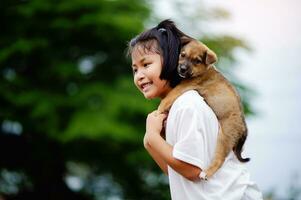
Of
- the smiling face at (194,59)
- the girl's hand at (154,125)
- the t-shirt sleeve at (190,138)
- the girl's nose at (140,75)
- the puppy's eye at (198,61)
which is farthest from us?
the puppy's eye at (198,61)

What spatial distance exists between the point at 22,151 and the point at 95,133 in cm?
246

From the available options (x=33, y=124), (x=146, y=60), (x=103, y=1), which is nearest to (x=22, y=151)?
(x=33, y=124)

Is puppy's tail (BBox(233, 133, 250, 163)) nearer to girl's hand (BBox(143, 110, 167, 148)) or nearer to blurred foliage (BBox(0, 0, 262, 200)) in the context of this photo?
girl's hand (BBox(143, 110, 167, 148))

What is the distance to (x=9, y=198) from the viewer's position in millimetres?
13508

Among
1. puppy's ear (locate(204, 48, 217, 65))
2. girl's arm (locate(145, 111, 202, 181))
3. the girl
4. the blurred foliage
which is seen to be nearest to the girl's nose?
the girl

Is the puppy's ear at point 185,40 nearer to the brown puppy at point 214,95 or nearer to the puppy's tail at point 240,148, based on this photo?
the brown puppy at point 214,95

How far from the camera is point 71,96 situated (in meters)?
13.2

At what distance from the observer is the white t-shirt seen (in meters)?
2.29

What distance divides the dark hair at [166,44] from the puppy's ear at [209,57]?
10.1 inches

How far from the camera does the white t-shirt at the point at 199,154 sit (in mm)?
2289

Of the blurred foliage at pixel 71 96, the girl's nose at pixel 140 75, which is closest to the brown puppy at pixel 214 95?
the girl's nose at pixel 140 75

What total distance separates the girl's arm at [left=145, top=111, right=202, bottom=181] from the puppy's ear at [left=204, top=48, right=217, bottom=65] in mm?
458

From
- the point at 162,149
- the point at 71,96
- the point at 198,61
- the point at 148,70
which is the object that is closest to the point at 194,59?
the point at 198,61

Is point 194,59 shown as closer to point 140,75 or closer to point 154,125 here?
point 140,75
